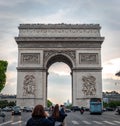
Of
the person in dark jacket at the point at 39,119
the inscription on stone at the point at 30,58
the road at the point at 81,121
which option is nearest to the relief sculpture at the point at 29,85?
the inscription on stone at the point at 30,58

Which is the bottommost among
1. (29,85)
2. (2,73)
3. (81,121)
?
(81,121)

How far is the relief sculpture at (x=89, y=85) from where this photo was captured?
57.4m

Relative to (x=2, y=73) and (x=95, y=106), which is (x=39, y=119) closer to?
(x=95, y=106)

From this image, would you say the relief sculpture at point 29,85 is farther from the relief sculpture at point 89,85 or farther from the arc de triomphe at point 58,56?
the relief sculpture at point 89,85

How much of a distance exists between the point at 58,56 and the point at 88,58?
4.89 metres

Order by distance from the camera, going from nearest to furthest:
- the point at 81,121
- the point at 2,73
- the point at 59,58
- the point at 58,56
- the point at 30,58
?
1. the point at 81,121
2. the point at 2,73
3. the point at 30,58
4. the point at 58,56
5. the point at 59,58

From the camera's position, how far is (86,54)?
5875cm

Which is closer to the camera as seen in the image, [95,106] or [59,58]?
[95,106]

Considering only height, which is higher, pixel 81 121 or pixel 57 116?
pixel 57 116

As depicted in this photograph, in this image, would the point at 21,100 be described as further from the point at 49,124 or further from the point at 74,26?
the point at 49,124

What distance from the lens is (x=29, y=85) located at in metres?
57.5

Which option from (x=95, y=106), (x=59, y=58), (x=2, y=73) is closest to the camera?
(x=95, y=106)

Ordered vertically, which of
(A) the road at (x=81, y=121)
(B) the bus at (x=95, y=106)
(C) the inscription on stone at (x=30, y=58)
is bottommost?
(A) the road at (x=81, y=121)

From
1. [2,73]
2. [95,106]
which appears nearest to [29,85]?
[2,73]
